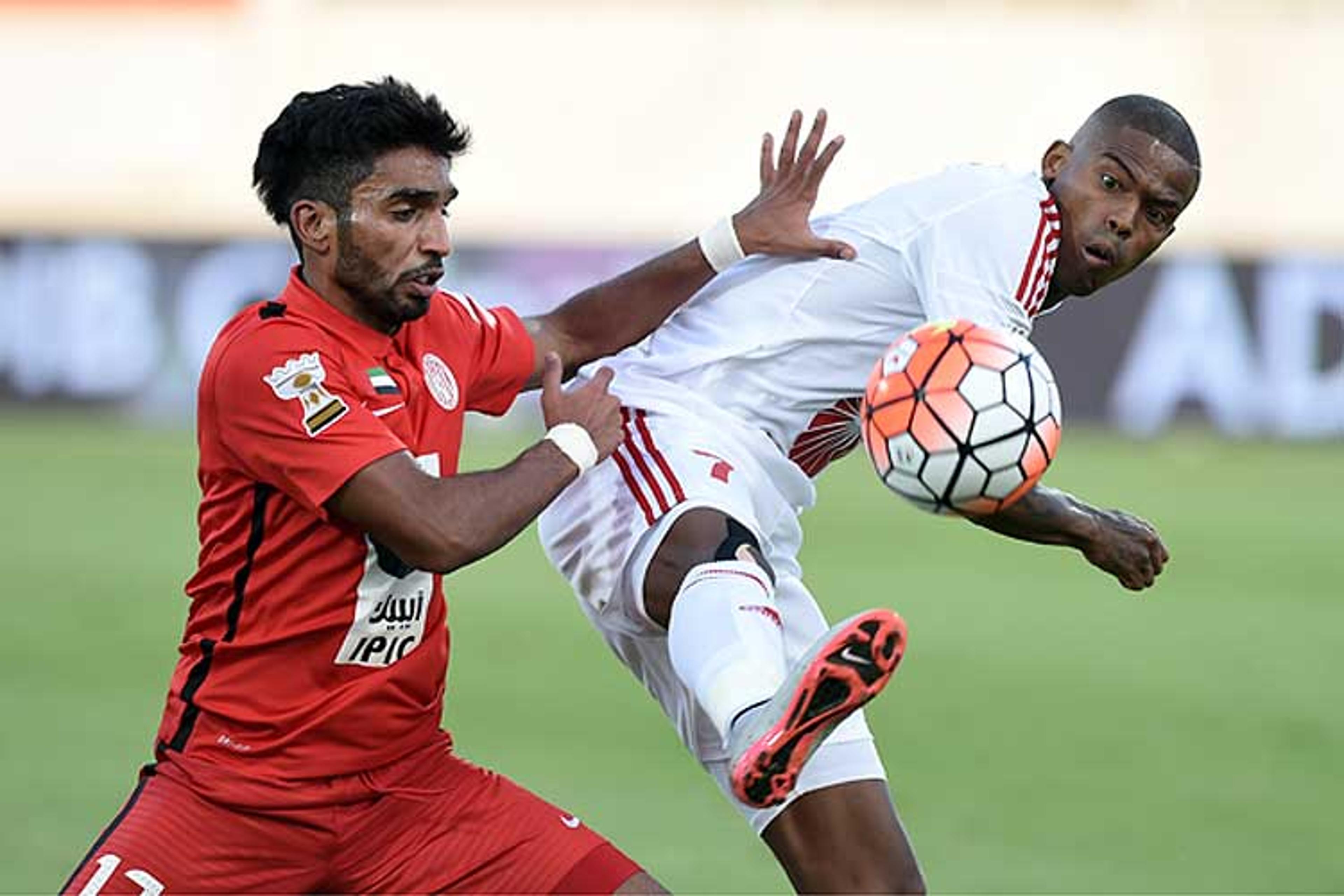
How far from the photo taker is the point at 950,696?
965cm

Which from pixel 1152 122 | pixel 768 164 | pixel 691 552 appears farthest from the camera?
pixel 768 164

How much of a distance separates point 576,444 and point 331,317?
1.98 feet

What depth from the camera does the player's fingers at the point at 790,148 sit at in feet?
18.7

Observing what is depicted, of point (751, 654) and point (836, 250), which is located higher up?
point (836, 250)

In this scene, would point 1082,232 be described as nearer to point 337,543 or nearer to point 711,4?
point 337,543

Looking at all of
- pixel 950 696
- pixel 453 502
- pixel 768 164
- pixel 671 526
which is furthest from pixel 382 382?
pixel 950 696

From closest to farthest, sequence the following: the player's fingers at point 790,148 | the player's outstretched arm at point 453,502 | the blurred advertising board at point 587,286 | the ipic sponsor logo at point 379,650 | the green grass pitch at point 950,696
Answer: the player's outstretched arm at point 453,502 < the ipic sponsor logo at point 379,650 < the player's fingers at point 790,148 < the green grass pitch at point 950,696 < the blurred advertising board at point 587,286

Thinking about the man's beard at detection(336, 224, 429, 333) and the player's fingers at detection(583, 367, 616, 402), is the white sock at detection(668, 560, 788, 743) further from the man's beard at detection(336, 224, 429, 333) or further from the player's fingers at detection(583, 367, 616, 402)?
the man's beard at detection(336, 224, 429, 333)

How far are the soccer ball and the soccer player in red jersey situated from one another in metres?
0.73

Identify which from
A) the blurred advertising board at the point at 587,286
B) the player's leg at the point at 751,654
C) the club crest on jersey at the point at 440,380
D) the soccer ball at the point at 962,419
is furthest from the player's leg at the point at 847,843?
the blurred advertising board at the point at 587,286

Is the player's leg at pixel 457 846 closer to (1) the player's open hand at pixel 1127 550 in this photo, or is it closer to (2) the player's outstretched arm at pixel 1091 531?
(2) the player's outstretched arm at pixel 1091 531

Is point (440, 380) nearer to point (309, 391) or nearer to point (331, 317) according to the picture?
point (331, 317)

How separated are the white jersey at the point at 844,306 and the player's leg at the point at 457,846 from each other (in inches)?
40.1

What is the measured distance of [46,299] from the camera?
19.6 m
